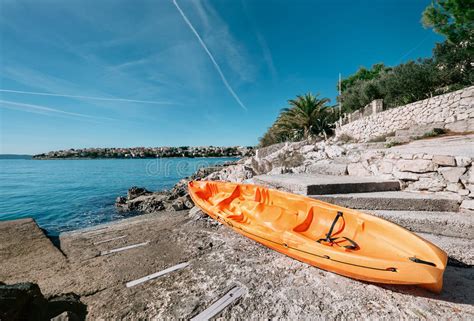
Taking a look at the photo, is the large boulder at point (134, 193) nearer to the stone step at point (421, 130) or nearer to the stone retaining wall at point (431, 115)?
the stone step at point (421, 130)

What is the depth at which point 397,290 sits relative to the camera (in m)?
1.83

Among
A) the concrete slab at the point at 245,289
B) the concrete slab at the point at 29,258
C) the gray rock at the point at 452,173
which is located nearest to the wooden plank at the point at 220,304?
the concrete slab at the point at 245,289

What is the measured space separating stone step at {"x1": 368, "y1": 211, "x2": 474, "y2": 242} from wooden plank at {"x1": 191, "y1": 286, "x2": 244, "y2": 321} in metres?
2.38

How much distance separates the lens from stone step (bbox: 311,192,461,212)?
2865 millimetres

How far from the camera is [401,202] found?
302cm

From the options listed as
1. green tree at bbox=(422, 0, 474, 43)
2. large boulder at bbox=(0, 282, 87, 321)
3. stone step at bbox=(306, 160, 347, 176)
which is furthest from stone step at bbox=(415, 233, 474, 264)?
green tree at bbox=(422, 0, 474, 43)

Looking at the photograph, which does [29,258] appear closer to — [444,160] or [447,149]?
[444,160]

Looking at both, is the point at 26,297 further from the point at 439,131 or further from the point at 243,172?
the point at 439,131

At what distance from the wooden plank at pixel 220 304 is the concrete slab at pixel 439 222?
2.38m

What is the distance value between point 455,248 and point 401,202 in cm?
86

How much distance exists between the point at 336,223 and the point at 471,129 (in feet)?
25.6

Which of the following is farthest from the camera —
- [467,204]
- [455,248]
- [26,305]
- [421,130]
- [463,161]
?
[421,130]

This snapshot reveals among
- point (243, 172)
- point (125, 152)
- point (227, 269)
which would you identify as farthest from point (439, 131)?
point (125, 152)

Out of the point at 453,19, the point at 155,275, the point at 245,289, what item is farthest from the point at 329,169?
the point at 453,19
